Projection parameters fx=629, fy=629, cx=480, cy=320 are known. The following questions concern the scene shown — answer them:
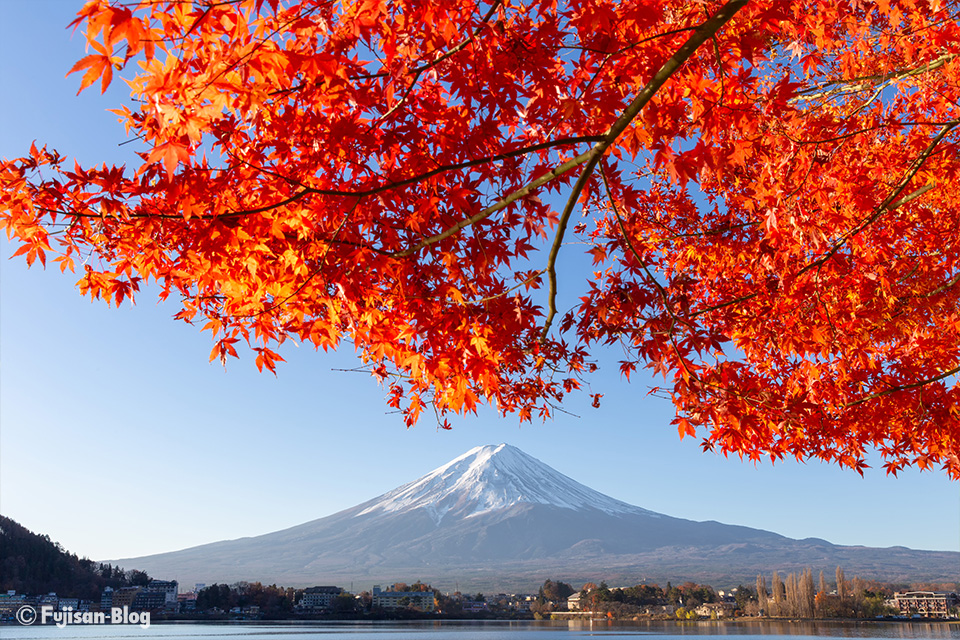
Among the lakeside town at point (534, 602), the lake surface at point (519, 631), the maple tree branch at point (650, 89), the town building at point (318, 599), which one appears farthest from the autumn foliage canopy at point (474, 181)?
the town building at point (318, 599)

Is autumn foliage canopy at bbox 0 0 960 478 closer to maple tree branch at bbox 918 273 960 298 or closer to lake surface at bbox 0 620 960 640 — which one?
maple tree branch at bbox 918 273 960 298

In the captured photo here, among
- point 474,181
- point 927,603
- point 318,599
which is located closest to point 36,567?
point 318,599

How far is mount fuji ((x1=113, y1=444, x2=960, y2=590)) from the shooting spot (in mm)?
124312

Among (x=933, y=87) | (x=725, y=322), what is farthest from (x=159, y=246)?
(x=933, y=87)

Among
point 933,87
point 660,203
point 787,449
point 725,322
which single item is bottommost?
point 787,449

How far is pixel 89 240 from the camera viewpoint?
2.96 metres

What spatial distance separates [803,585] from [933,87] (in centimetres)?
9527

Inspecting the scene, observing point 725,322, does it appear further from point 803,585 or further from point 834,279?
point 803,585

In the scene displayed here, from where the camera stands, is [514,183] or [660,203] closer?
[514,183]

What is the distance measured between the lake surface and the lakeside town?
2113 mm

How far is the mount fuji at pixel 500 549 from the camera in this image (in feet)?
408

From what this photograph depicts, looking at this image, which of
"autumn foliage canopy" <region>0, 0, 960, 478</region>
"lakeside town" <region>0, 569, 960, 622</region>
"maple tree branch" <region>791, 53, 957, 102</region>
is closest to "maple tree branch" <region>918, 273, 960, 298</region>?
"autumn foliage canopy" <region>0, 0, 960, 478</region>

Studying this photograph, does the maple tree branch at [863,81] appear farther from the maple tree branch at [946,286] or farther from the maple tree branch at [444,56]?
the maple tree branch at [444,56]

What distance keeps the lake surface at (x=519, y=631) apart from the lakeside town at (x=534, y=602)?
6.93 feet
